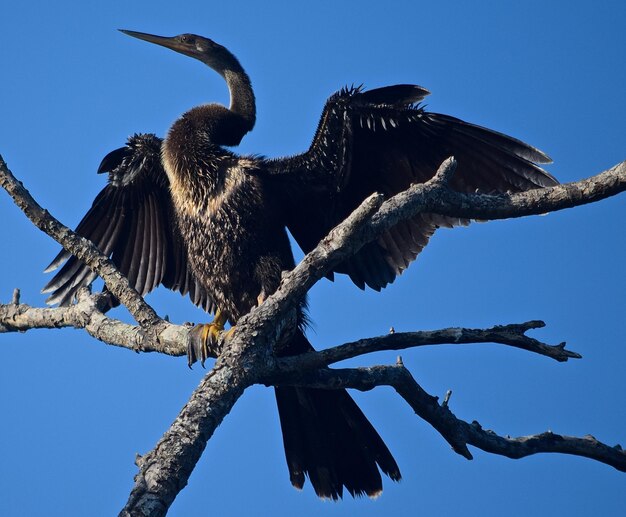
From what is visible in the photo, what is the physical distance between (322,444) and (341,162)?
61.9 inches

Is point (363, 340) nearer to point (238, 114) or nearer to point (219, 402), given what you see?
point (219, 402)

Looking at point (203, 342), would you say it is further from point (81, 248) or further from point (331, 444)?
point (331, 444)

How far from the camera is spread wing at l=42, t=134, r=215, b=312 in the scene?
5.68 m

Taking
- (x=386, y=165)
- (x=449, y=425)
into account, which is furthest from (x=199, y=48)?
(x=449, y=425)

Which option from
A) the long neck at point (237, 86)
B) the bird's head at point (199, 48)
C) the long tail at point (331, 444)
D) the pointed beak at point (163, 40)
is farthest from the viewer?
the pointed beak at point (163, 40)

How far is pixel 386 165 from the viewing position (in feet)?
16.8

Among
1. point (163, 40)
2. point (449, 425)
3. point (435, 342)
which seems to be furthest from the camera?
point (163, 40)

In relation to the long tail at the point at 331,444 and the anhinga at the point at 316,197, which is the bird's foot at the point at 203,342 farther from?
the long tail at the point at 331,444

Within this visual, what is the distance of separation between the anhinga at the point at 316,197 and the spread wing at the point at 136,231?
0.06ft

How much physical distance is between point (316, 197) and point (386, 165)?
45 centimetres

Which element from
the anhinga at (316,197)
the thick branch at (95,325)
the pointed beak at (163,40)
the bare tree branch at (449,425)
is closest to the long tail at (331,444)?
the anhinga at (316,197)

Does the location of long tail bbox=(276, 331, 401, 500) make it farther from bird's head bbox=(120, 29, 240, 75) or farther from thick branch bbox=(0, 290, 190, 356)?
bird's head bbox=(120, 29, 240, 75)

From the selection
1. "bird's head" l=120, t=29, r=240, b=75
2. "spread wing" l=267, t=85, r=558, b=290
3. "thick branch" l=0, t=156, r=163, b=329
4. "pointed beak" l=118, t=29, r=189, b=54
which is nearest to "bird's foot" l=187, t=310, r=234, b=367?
"thick branch" l=0, t=156, r=163, b=329

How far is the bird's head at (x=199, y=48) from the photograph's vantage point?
6.24 m
